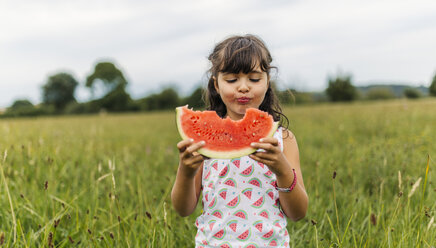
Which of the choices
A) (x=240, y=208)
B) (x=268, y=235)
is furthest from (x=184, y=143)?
(x=268, y=235)

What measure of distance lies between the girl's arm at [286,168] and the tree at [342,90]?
1770 inches

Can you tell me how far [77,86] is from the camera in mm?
66188

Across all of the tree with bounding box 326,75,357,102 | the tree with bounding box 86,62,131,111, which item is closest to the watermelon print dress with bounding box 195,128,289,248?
the tree with bounding box 326,75,357,102

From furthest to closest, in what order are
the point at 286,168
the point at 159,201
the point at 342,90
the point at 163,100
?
the point at 163,100, the point at 342,90, the point at 159,201, the point at 286,168

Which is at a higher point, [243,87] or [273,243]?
[243,87]

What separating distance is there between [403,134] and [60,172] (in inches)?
199

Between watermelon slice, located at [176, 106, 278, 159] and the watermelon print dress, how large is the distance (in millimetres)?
246

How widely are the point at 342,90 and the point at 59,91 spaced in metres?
54.5

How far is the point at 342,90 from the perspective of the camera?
49.6 m

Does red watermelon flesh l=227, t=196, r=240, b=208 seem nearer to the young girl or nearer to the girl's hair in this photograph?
the young girl

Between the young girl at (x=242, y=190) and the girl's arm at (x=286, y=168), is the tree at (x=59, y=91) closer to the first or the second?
the young girl at (x=242, y=190)

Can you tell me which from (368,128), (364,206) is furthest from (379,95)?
(364,206)

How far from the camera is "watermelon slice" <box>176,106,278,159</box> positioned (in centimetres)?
147

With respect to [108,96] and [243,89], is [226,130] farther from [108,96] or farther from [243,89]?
[108,96]
